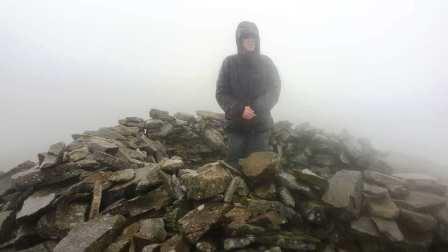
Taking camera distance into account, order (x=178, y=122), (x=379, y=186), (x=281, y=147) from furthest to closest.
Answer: (x=178, y=122)
(x=281, y=147)
(x=379, y=186)

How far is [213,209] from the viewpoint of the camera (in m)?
7.04

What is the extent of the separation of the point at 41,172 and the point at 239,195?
4583 mm

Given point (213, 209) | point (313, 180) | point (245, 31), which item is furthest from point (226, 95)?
point (213, 209)

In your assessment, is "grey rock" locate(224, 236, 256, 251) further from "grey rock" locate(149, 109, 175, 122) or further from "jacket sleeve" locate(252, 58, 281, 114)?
"grey rock" locate(149, 109, 175, 122)

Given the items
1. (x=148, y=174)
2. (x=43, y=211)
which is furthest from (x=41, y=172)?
(x=148, y=174)

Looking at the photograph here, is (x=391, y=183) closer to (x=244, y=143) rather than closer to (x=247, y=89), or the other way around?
(x=244, y=143)

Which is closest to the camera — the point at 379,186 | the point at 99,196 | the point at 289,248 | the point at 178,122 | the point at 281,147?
the point at 289,248

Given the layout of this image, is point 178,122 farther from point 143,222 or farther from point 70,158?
point 143,222

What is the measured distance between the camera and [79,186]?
773cm

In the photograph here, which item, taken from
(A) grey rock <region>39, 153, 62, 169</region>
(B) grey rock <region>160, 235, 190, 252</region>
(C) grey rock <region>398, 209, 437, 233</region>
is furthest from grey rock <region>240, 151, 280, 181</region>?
(A) grey rock <region>39, 153, 62, 169</region>

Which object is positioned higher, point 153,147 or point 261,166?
point 261,166

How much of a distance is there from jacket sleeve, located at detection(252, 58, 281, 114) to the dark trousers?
0.69 metres

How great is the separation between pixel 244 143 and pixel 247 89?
1.35m

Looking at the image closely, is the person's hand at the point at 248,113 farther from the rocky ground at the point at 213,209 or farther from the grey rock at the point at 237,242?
the grey rock at the point at 237,242
